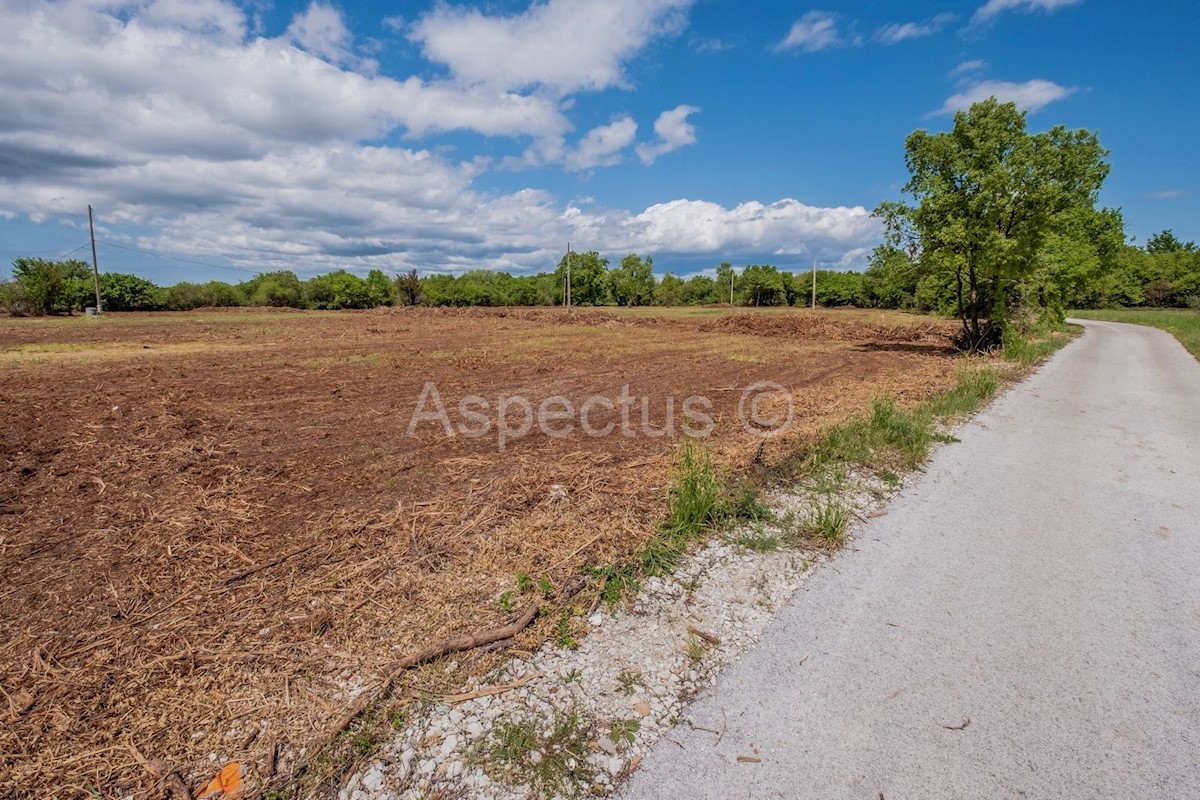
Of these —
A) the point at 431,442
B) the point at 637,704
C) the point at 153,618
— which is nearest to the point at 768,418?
the point at 431,442

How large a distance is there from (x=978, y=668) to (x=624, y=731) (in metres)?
1.95

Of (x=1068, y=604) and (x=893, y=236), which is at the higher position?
(x=893, y=236)

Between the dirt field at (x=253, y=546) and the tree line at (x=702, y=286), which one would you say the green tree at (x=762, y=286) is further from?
the dirt field at (x=253, y=546)

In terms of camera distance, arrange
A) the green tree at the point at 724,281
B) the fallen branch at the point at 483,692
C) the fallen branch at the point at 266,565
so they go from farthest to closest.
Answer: the green tree at the point at 724,281 → the fallen branch at the point at 266,565 → the fallen branch at the point at 483,692

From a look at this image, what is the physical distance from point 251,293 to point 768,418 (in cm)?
7914

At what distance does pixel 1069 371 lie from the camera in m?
14.1

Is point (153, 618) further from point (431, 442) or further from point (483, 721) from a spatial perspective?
point (431, 442)

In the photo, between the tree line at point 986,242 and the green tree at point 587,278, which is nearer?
the tree line at point 986,242

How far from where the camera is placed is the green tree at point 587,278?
8662 cm

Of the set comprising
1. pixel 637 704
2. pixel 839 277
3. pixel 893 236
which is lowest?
pixel 637 704

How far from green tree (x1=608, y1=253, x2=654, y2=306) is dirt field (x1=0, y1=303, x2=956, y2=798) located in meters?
85.5

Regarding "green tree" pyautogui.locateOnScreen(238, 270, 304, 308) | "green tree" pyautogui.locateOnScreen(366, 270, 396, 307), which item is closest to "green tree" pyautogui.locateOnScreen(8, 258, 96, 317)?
"green tree" pyautogui.locateOnScreen(238, 270, 304, 308)

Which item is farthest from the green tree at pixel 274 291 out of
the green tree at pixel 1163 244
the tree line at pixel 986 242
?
the green tree at pixel 1163 244
